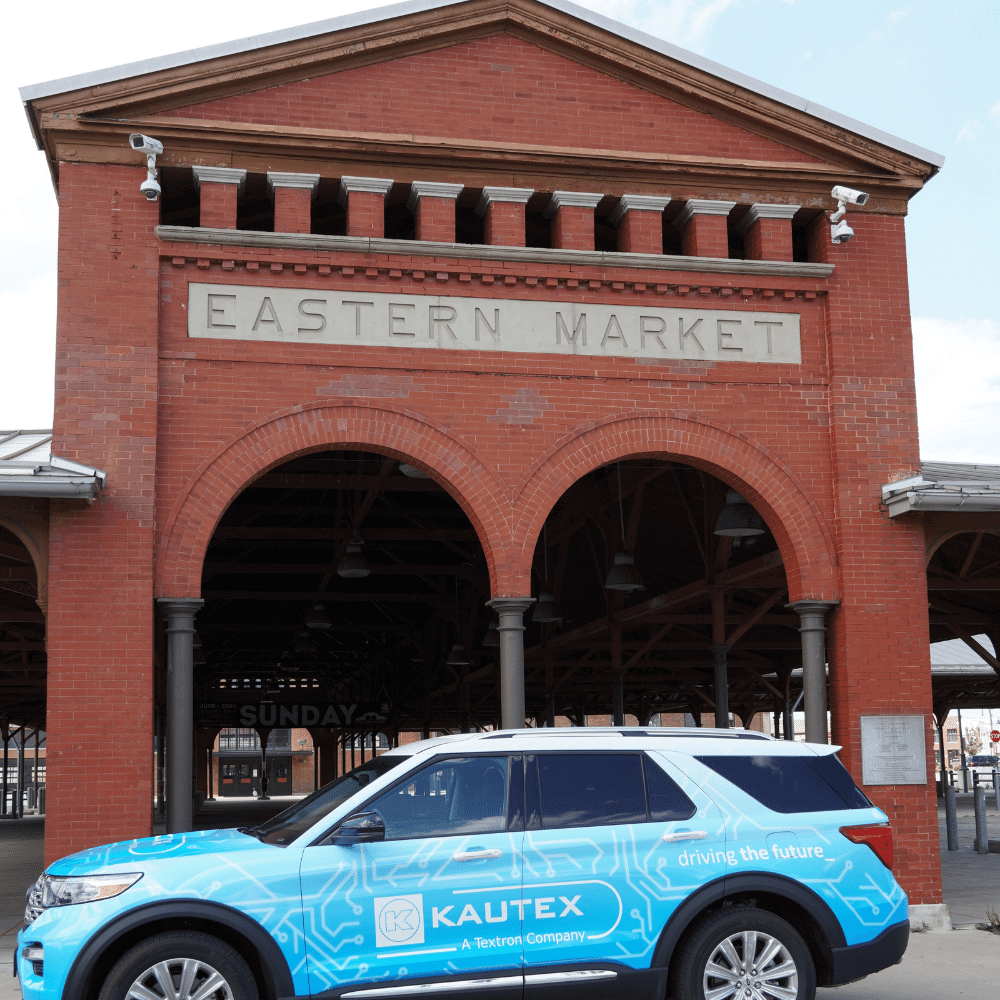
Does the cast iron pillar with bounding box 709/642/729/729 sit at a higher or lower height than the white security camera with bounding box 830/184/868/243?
lower

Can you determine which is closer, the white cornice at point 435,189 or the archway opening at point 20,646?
the white cornice at point 435,189

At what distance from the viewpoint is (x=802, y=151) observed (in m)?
13.1

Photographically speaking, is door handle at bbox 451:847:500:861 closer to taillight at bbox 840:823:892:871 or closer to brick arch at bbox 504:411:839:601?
taillight at bbox 840:823:892:871

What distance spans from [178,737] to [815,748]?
618cm

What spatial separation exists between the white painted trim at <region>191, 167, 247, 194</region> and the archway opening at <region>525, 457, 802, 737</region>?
6397mm

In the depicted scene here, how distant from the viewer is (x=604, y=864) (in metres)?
6.67

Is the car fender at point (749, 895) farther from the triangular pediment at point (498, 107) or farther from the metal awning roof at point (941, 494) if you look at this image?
the triangular pediment at point (498, 107)

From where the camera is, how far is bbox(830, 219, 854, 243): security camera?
12.5m

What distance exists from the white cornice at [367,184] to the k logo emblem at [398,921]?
786 centimetres

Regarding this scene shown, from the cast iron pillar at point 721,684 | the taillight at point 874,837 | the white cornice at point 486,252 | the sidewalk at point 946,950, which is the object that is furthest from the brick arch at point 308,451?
the cast iron pillar at point 721,684

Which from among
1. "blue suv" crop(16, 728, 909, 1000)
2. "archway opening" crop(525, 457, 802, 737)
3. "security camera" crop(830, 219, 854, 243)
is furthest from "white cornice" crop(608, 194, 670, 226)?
"blue suv" crop(16, 728, 909, 1000)

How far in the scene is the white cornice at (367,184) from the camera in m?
12.0

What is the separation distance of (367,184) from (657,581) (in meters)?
12.2

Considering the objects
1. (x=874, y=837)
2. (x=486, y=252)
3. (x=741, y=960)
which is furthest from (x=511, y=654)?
(x=741, y=960)
